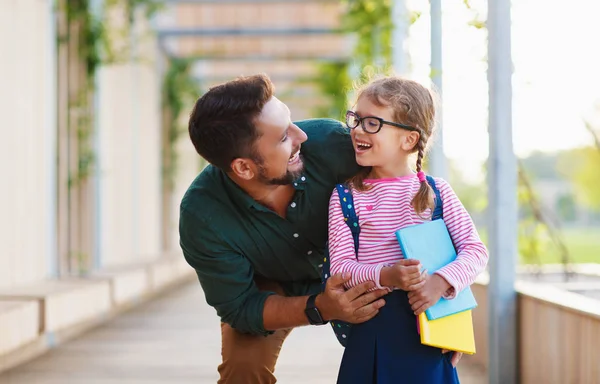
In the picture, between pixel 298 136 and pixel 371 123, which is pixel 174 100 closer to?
pixel 298 136

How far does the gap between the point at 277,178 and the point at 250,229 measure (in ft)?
0.60

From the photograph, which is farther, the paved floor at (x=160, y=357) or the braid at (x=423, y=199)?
the paved floor at (x=160, y=357)

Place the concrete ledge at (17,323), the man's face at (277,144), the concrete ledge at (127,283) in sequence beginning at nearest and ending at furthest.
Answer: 1. the man's face at (277,144)
2. the concrete ledge at (17,323)
3. the concrete ledge at (127,283)

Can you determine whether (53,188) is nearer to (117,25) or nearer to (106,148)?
(106,148)

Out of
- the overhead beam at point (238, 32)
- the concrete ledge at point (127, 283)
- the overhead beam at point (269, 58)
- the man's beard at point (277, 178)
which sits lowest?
the concrete ledge at point (127, 283)

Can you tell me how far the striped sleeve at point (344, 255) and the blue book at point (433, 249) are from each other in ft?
0.33

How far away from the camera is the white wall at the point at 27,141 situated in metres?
5.27

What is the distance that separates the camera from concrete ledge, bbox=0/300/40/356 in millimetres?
4156

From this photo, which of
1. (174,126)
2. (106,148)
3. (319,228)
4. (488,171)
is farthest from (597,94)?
(174,126)

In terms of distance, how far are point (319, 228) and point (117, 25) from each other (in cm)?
615

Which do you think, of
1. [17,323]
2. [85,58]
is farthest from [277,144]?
[85,58]

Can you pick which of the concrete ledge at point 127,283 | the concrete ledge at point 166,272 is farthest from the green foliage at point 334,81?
the concrete ledge at point 127,283

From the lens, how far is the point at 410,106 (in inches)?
88.8

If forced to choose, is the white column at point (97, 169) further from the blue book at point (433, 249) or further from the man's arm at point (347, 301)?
the blue book at point (433, 249)
